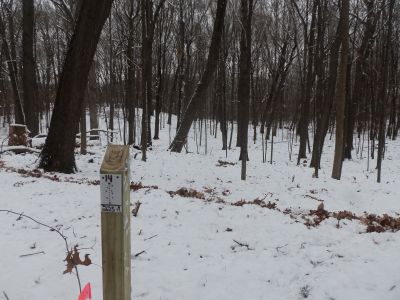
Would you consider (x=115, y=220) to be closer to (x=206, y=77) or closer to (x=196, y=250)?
(x=196, y=250)

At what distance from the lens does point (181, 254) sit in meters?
4.50

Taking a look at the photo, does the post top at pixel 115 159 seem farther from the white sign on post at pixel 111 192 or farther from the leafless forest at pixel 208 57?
the leafless forest at pixel 208 57

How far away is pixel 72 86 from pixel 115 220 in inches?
291

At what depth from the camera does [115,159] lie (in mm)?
2375

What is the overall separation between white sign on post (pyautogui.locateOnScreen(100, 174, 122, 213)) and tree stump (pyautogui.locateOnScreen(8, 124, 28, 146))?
11566 millimetres

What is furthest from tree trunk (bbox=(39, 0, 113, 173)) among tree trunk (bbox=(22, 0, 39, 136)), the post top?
the post top

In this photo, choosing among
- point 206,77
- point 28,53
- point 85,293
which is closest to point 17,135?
point 28,53

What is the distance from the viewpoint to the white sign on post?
2314 mm

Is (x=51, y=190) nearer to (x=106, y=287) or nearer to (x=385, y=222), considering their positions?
(x=106, y=287)

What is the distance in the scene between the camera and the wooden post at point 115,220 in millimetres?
2328

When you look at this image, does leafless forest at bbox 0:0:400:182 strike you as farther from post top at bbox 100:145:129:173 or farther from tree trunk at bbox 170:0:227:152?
post top at bbox 100:145:129:173

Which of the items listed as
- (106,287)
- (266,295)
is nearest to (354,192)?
(266,295)

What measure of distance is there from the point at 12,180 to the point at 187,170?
17.9 feet

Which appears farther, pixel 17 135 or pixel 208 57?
pixel 208 57
